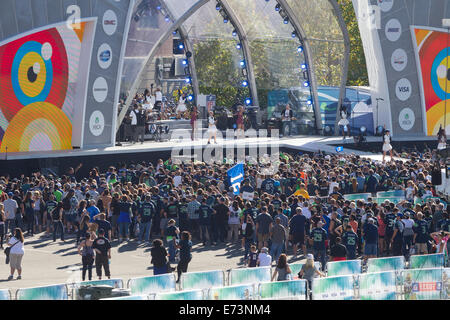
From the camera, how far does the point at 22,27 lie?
3600 centimetres

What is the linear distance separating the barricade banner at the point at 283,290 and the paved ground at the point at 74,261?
6.07 metres

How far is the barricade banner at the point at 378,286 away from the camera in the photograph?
16672mm

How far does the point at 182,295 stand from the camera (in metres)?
14.8

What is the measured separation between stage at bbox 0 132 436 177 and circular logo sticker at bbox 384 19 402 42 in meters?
4.33

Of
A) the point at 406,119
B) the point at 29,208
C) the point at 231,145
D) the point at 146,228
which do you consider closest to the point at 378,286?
the point at 146,228

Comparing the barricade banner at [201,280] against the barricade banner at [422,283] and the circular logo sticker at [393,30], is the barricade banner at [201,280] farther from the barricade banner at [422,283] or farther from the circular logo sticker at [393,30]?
A: the circular logo sticker at [393,30]

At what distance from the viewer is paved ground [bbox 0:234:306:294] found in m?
21.9

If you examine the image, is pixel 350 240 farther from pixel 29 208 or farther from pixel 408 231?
pixel 29 208

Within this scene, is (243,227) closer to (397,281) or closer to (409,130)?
(397,281)

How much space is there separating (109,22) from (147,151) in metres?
5.14

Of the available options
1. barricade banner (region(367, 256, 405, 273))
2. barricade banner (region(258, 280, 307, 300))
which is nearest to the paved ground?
barricade banner (region(367, 256, 405, 273))

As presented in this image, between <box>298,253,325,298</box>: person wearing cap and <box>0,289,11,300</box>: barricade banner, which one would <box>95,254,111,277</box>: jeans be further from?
<box>0,289,11,300</box>: barricade banner
